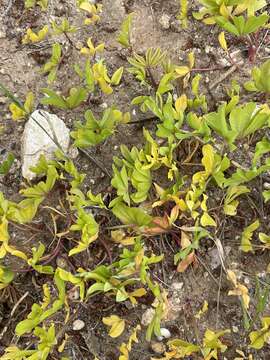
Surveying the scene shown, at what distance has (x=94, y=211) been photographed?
201 cm

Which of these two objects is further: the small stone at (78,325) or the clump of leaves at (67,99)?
the clump of leaves at (67,99)

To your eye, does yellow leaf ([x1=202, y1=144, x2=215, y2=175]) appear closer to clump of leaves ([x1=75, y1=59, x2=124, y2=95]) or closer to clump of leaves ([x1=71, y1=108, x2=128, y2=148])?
clump of leaves ([x1=71, y1=108, x2=128, y2=148])

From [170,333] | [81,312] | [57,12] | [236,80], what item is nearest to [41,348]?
[81,312]

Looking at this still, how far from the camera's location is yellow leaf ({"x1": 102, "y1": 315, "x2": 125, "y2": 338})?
1798mm

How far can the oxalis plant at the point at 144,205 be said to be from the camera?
1789 millimetres

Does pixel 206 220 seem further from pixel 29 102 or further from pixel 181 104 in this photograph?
pixel 29 102

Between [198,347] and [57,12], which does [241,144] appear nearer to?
[198,347]

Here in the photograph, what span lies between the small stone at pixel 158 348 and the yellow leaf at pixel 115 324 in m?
0.13

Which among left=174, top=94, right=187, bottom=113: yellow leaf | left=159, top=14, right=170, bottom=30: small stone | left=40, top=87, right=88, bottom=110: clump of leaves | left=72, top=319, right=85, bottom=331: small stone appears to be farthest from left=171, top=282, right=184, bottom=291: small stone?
left=159, top=14, right=170, bottom=30: small stone

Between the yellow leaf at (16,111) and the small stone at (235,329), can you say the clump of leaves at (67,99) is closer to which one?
the yellow leaf at (16,111)

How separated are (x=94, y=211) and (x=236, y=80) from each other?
2.48 feet

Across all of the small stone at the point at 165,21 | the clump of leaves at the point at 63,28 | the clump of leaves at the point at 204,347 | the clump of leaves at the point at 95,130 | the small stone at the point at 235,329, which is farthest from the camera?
the small stone at the point at 165,21

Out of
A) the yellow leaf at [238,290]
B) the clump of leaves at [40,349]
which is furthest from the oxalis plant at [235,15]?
the clump of leaves at [40,349]

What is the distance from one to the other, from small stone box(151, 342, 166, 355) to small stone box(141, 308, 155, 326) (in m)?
0.07
